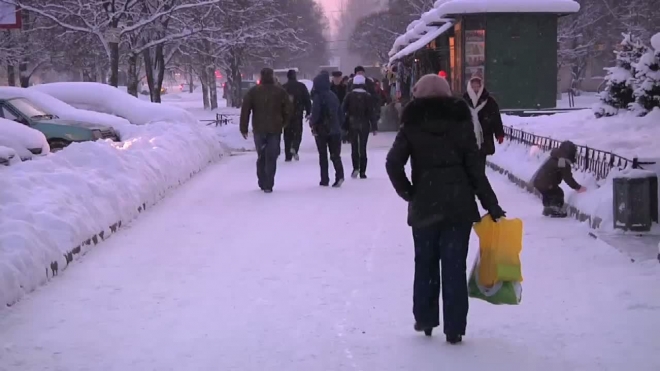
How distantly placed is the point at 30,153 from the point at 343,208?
5.88 meters

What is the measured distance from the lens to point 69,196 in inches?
387

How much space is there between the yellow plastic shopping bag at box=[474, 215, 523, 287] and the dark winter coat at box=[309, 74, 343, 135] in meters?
8.91

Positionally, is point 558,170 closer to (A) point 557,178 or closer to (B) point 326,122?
(A) point 557,178

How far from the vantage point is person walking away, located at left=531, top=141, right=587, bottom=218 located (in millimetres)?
10734

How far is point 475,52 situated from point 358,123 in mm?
13045

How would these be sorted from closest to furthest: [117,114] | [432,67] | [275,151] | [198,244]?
[198,244] → [275,151] → [117,114] → [432,67]

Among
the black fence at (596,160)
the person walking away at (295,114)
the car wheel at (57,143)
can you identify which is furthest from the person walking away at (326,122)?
the car wheel at (57,143)

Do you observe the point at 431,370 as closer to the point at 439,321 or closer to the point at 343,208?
the point at 439,321

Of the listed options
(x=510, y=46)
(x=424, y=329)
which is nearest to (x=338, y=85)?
(x=510, y=46)

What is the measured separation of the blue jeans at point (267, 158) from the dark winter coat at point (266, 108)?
12 cm

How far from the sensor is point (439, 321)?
20.3 feet

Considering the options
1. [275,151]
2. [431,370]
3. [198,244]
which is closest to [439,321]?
[431,370]

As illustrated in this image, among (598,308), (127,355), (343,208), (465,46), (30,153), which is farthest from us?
(465,46)

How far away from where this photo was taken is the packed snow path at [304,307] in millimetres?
5734
